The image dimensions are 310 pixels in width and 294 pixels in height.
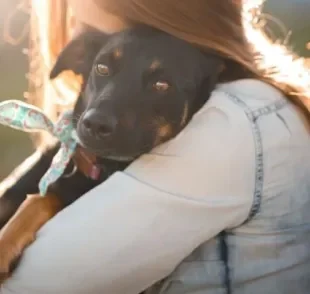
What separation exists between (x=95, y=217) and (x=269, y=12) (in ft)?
2.89

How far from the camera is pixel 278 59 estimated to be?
1.03 meters

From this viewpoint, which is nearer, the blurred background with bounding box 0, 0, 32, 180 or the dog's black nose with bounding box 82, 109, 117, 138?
the dog's black nose with bounding box 82, 109, 117, 138

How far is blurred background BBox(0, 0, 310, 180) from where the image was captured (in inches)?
61.5

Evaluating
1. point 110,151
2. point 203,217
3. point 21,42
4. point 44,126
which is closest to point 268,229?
point 203,217

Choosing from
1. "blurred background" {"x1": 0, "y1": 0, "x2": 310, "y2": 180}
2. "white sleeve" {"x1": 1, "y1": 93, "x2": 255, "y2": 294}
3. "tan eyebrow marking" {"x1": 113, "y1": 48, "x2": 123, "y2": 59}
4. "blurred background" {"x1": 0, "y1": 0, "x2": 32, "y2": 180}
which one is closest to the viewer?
"white sleeve" {"x1": 1, "y1": 93, "x2": 255, "y2": 294}

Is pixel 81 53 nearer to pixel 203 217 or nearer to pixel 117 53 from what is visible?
pixel 117 53

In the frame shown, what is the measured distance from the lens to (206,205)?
86cm

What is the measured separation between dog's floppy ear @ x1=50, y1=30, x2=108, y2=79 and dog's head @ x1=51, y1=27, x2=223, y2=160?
64mm

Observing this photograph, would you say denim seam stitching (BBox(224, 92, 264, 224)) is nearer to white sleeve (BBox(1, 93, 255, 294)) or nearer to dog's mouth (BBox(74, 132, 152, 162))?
white sleeve (BBox(1, 93, 255, 294))

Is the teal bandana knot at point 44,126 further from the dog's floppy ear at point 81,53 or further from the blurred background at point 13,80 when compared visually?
the blurred background at point 13,80

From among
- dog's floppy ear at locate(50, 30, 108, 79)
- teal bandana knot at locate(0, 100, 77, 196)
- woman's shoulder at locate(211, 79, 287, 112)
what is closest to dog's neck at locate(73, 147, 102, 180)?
teal bandana knot at locate(0, 100, 77, 196)

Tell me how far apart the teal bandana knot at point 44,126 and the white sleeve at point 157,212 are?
0.16 m

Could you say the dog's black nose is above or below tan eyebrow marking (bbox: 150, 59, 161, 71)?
below

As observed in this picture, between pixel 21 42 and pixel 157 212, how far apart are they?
0.96m
